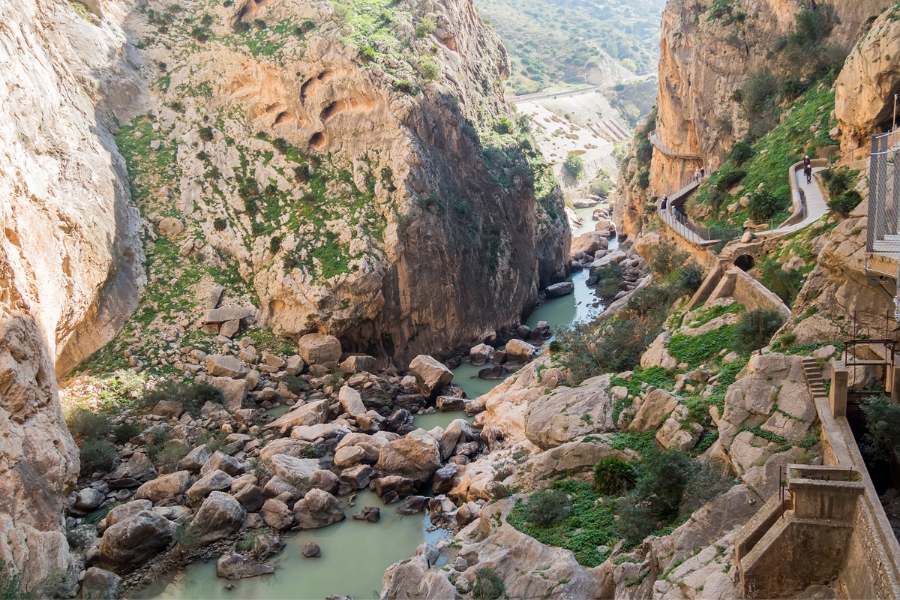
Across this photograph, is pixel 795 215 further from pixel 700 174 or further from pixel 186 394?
pixel 186 394

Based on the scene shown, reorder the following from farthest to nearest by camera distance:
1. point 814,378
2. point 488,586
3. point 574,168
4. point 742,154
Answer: point 574,168 → point 742,154 → point 488,586 → point 814,378

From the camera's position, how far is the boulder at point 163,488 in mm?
27703

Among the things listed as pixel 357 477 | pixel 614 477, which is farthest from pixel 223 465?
pixel 614 477

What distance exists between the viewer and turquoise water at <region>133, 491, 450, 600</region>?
23.2 metres

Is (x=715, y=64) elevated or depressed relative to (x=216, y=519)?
elevated

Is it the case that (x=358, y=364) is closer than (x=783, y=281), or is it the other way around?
(x=783, y=281)

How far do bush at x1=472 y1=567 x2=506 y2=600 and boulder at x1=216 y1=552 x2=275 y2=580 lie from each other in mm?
7988

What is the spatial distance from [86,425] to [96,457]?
204 cm

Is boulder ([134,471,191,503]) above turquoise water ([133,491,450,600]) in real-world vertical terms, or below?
above

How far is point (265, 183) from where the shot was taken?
46406mm

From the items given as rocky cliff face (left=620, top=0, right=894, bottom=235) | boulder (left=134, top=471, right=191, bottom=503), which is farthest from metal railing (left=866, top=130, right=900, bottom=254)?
rocky cliff face (left=620, top=0, right=894, bottom=235)

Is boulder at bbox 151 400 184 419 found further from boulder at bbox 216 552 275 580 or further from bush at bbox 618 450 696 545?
bush at bbox 618 450 696 545

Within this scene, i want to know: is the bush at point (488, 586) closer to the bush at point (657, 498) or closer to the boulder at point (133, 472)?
the bush at point (657, 498)

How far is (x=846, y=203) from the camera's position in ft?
75.0
